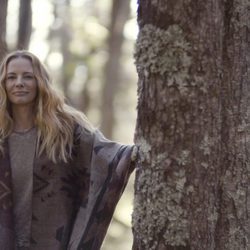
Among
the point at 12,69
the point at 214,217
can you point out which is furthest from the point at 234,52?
the point at 12,69

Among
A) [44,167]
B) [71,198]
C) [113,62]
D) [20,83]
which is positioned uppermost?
[113,62]

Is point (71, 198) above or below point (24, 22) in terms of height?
below

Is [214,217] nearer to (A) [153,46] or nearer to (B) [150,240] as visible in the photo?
(B) [150,240]

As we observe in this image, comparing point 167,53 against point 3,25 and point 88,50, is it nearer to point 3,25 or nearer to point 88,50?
point 3,25

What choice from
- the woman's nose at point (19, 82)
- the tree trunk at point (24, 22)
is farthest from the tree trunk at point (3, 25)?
the tree trunk at point (24, 22)

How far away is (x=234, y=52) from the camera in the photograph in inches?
116

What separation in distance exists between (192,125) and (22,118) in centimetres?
165

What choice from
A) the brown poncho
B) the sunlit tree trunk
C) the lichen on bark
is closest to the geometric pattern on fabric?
the brown poncho

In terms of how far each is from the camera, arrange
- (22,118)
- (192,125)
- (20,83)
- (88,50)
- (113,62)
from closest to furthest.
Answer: (192,125) < (20,83) < (22,118) < (113,62) < (88,50)

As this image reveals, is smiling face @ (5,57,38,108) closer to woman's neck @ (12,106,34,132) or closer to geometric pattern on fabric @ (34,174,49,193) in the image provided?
Result: woman's neck @ (12,106,34,132)

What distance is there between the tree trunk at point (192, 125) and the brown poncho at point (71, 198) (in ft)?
3.46

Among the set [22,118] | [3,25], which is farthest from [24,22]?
[22,118]

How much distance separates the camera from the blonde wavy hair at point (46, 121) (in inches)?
163

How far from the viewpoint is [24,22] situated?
820 cm
